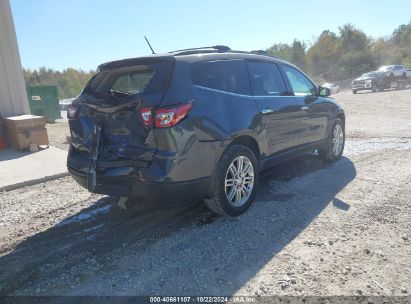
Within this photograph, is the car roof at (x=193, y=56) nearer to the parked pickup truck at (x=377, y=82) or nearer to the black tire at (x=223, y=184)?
the black tire at (x=223, y=184)

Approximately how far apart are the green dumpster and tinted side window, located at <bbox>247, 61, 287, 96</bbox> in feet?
46.7

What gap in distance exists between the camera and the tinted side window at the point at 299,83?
205 inches

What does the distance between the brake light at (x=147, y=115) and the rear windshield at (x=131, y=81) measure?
18 centimetres

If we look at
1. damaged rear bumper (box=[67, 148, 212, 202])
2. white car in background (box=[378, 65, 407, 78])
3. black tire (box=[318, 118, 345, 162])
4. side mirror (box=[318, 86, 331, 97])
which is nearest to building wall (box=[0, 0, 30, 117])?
damaged rear bumper (box=[67, 148, 212, 202])

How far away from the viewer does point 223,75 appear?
3.94m

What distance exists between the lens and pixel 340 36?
59156 millimetres

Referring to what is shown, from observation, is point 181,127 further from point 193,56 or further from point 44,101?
point 44,101

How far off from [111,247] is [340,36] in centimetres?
6411

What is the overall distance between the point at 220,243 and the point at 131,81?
6.89ft

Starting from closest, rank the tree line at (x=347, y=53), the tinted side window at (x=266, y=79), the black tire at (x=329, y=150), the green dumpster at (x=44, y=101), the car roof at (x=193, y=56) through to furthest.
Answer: the car roof at (x=193, y=56) → the tinted side window at (x=266, y=79) → the black tire at (x=329, y=150) → the green dumpster at (x=44, y=101) → the tree line at (x=347, y=53)

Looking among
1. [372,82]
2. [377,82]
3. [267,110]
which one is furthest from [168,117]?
[377,82]

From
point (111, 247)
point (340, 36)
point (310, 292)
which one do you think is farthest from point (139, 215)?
point (340, 36)

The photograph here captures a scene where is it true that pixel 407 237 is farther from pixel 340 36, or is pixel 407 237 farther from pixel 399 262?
pixel 340 36

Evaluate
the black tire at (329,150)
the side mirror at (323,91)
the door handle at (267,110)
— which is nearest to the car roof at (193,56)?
the door handle at (267,110)
